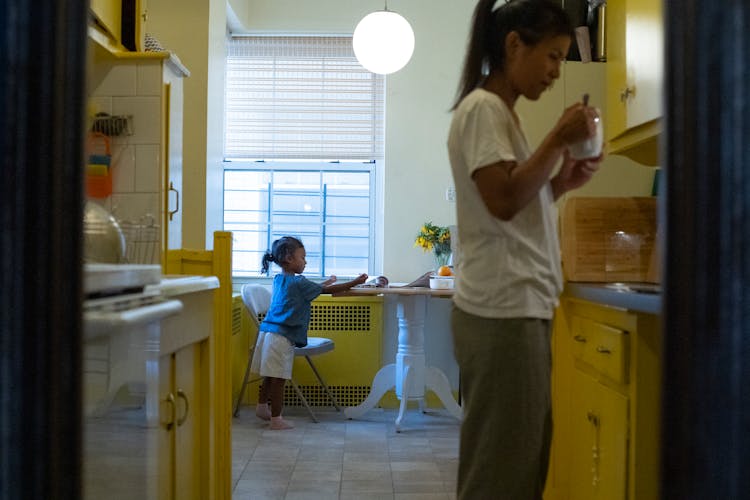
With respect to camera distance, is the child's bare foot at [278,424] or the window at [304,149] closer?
the child's bare foot at [278,424]

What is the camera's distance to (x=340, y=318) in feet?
10.6

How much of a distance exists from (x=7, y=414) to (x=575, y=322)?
0.81 m

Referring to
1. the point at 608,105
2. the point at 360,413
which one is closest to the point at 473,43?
the point at 608,105

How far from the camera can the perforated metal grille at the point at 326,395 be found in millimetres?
3217

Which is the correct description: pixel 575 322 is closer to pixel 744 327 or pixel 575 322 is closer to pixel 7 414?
pixel 744 327

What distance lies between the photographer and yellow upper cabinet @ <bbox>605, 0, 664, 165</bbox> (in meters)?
1.21

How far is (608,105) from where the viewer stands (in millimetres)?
1489

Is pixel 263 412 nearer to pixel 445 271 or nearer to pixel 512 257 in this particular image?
pixel 445 271

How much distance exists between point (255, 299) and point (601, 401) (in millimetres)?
2002

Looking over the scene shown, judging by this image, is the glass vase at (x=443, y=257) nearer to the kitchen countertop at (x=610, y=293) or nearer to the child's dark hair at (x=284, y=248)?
the child's dark hair at (x=284, y=248)

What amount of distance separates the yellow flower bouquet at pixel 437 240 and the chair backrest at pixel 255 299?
0.65 meters

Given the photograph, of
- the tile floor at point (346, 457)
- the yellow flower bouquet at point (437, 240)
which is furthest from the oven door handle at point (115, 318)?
the yellow flower bouquet at point (437, 240)

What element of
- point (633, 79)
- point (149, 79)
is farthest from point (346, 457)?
point (633, 79)

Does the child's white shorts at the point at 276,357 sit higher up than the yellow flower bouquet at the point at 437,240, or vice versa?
the yellow flower bouquet at the point at 437,240
